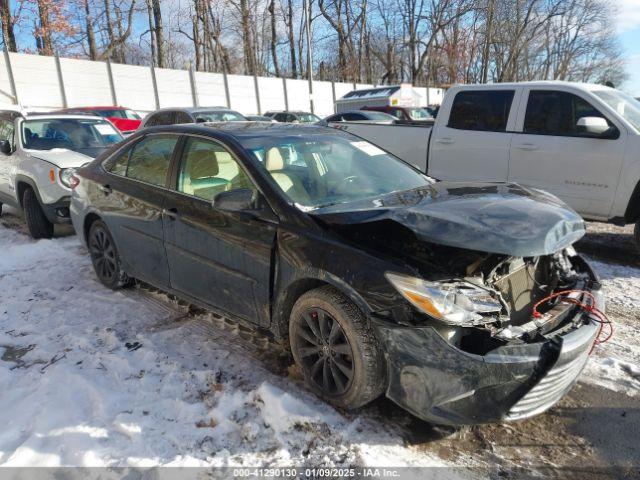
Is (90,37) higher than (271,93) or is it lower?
higher

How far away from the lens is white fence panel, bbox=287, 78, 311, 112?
32.2m

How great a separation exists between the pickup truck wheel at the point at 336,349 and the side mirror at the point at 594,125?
4.25 metres

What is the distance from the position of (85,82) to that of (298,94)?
545 inches

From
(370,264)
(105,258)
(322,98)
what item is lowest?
(105,258)

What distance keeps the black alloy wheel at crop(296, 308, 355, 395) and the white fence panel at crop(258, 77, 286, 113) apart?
2926 cm

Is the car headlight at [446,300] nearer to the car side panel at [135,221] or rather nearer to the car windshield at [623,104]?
the car side panel at [135,221]

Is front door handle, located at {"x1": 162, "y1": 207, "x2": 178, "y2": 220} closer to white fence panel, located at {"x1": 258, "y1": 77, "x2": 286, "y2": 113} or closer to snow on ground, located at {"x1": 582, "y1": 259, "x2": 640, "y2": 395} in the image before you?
snow on ground, located at {"x1": 582, "y1": 259, "x2": 640, "y2": 395}

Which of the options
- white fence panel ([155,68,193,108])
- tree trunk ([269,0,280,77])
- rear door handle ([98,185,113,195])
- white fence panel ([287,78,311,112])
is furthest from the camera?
tree trunk ([269,0,280,77])

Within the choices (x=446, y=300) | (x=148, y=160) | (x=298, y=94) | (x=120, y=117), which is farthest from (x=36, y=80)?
(x=446, y=300)

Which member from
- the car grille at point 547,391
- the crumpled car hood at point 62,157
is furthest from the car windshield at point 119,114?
the car grille at point 547,391

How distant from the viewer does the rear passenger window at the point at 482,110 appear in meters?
6.36

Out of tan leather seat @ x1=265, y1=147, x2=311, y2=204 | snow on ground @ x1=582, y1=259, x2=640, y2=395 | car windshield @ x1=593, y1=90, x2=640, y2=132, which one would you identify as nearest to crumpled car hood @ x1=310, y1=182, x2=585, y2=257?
tan leather seat @ x1=265, y1=147, x2=311, y2=204

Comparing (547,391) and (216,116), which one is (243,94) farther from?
(547,391)

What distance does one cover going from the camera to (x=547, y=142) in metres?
5.93
